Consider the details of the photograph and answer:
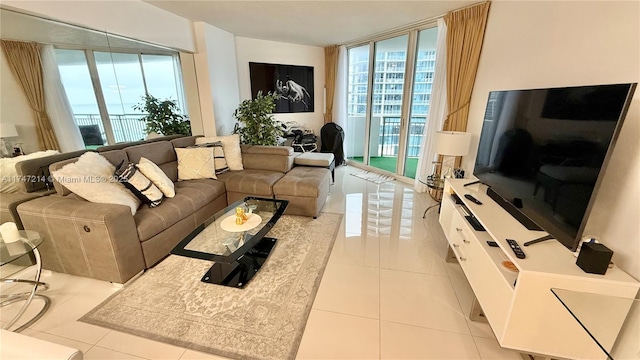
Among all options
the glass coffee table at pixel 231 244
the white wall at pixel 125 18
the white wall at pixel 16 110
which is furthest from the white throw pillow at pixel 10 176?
the glass coffee table at pixel 231 244

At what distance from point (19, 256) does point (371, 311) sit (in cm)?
A: 229

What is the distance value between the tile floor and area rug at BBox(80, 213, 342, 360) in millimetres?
65

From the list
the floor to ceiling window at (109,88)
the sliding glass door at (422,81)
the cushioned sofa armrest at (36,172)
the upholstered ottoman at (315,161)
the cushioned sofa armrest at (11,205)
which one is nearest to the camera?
the cushioned sofa armrest at (11,205)

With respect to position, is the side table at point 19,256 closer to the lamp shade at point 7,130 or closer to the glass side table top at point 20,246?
the glass side table top at point 20,246

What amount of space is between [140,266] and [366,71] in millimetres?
4492

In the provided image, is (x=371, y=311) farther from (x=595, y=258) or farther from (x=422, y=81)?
(x=422, y=81)

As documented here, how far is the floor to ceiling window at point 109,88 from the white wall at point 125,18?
24 centimetres

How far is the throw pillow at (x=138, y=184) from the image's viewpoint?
2.13 meters

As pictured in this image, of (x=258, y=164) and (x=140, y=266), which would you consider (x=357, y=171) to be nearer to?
(x=258, y=164)

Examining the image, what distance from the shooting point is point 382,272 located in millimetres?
2029

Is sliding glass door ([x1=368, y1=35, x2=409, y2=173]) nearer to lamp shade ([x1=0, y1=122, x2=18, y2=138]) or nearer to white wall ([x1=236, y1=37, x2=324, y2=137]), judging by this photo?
white wall ([x1=236, y1=37, x2=324, y2=137])

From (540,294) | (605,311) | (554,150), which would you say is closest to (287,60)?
(554,150)

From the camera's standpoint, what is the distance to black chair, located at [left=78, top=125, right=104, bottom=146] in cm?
237

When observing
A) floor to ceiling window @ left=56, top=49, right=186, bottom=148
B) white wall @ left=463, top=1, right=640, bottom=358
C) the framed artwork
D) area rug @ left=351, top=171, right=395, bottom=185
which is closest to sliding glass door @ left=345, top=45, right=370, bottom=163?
area rug @ left=351, top=171, right=395, bottom=185
